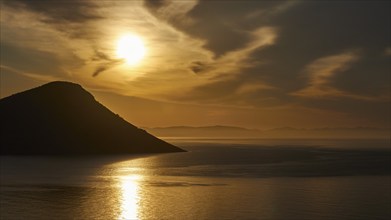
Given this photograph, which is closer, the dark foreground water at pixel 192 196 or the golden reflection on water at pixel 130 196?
the golden reflection on water at pixel 130 196

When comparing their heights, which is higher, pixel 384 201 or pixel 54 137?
pixel 54 137

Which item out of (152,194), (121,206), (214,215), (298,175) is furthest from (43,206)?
(298,175)

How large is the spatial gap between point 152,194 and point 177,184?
51.6 feet

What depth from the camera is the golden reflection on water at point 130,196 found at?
57062 millimetres

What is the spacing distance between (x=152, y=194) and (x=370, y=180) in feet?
166

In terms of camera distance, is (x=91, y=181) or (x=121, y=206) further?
(x=91, y=181)

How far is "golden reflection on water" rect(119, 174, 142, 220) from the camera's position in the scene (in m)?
57.1

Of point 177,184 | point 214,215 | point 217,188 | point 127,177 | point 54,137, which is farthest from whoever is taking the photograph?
point 54,137

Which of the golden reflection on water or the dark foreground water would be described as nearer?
the golden reflection on water

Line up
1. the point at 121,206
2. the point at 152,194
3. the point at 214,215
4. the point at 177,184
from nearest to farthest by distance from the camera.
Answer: the point at 214,215
the point at 121,206
the point at 152,194
the point at 177,184

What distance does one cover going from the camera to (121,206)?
6325 cm

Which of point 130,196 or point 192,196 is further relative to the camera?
point 130,196

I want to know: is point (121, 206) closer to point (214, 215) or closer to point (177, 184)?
point (214, 215)

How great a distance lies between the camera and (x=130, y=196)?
241 ft
